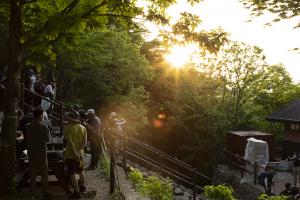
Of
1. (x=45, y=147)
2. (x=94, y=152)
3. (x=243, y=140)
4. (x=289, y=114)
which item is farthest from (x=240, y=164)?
(x=45, y=147)

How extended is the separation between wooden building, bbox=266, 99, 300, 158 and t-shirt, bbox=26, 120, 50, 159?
26431 millimetres

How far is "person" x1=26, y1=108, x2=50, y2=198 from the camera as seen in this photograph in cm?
947

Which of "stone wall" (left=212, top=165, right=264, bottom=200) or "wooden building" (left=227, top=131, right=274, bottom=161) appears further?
"wooden building" (left=227, top=131, right=274, bottom=161)

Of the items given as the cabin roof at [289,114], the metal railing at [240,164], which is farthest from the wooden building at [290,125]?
the metal railing at [240,164]

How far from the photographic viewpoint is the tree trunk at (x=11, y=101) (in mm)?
9758

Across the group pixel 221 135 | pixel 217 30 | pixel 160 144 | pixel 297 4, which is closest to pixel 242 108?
pixel 221 135

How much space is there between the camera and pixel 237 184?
1009 inches

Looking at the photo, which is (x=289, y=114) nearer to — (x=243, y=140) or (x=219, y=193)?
(x=243, y=140)

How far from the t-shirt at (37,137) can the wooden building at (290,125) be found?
26.4 metres

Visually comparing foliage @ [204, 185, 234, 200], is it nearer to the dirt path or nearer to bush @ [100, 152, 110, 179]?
the dirt path

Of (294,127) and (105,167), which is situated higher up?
(105,167)

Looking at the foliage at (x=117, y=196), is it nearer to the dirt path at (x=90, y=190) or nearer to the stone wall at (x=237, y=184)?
the dirt path at (x=90, y=190)

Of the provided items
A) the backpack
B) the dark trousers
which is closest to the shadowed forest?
the dark trousers

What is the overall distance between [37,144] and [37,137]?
0.18 m
